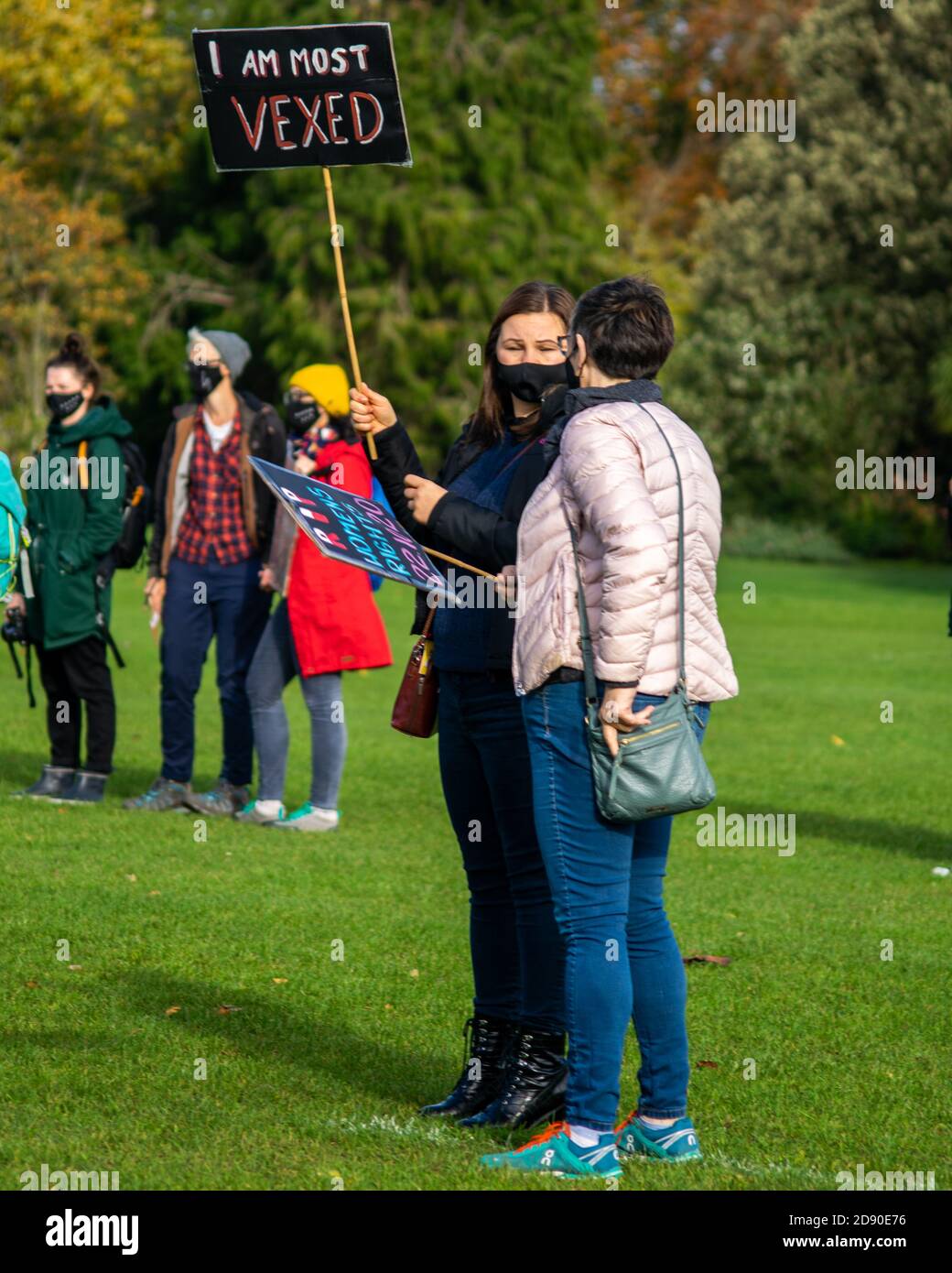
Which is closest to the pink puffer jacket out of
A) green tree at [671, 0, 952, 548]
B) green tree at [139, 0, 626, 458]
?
green tree at [671, 0, 952, 548]

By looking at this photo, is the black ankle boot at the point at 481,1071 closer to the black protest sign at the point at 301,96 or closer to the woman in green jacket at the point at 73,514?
the black protest sign at the point at 301,96

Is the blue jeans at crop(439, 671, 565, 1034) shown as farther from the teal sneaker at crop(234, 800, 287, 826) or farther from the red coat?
the teal sneaker at crop(234, 800, 287, 826)

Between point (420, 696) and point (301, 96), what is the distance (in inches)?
65.9

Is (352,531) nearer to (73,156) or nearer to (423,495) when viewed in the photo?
(423,495)

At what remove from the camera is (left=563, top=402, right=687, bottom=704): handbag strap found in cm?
466

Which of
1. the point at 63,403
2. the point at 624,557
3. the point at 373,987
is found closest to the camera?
the point at 624,557

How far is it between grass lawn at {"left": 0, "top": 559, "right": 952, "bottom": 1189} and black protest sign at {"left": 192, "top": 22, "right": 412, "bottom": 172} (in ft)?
8.47

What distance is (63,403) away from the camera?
10156 millimetres

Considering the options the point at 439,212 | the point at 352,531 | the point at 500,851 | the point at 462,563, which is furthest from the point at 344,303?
the point at 439,212

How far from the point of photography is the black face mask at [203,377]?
1023 centimetres

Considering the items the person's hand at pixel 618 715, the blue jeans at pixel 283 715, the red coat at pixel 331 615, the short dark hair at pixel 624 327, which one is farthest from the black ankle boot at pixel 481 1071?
the blue jeans at pixel 283 715

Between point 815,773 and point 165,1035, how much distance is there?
782 cm
